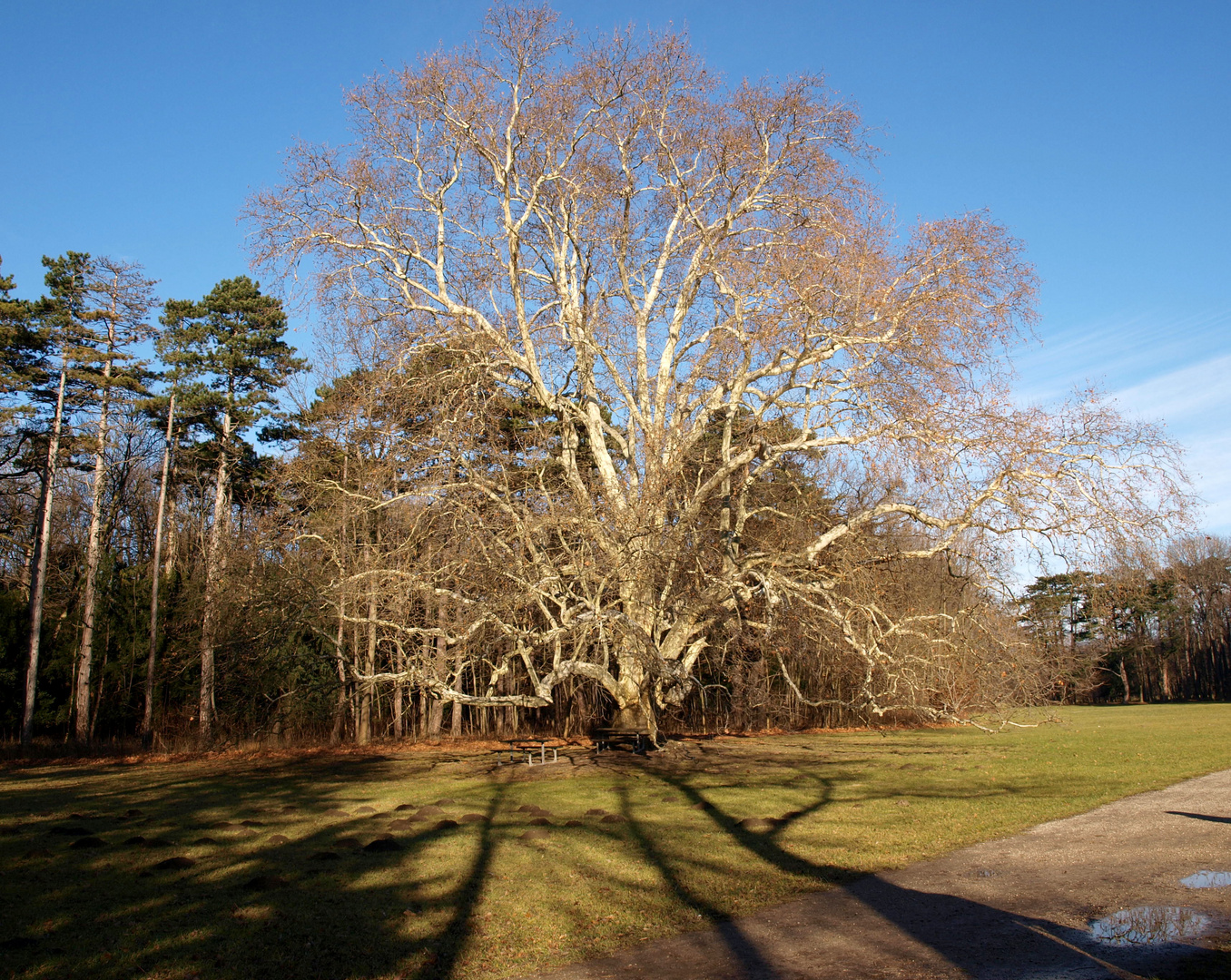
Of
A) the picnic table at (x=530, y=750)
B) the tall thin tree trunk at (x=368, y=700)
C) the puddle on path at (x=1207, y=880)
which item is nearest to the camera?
the puddle on path at (x=1207, y=880)

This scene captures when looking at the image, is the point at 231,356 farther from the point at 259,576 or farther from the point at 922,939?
the point at 922,939

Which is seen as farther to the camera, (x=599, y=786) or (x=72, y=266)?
(x=72, y=266)

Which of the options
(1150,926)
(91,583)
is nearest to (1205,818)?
(1150,926)

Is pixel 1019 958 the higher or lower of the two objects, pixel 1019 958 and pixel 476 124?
the lower

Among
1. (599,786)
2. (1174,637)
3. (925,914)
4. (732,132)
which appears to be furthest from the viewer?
(1174,637)

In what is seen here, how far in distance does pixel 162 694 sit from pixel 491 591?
577 inches

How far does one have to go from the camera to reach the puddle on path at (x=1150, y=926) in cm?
530

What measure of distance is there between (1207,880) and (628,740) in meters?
12.3

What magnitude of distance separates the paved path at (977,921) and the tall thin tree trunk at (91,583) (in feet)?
69.5

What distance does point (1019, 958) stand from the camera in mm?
5027

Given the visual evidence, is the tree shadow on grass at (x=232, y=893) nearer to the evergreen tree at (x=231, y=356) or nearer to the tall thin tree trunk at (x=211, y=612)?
the tall thin tree trunk at (x=211, y=612)

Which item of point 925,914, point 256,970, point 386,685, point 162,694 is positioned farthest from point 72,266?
point 925,914

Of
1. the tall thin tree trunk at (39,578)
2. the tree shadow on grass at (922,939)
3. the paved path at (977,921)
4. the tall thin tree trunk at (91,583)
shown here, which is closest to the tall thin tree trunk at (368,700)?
the tall thin tree trunk at (91,583)

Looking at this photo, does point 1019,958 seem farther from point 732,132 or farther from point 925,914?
point 732,132
